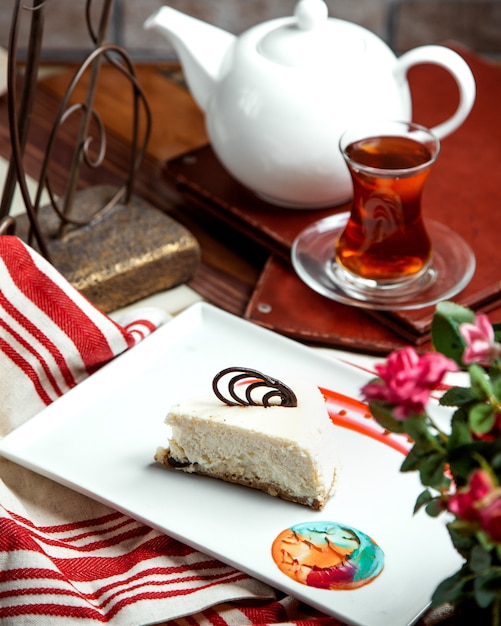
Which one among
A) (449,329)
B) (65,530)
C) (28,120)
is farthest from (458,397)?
(28,120)

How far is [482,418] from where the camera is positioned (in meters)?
0.54

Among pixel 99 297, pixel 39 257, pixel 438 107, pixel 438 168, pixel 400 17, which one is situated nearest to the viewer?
pixel 39 257

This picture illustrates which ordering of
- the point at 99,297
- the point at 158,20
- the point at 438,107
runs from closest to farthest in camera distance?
the point at 99,297, the point at 158,20, the point at 438,107

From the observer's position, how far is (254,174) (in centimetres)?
110

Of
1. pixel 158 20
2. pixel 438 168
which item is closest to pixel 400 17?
pixel 438 168

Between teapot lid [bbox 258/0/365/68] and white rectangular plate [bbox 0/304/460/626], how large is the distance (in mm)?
285

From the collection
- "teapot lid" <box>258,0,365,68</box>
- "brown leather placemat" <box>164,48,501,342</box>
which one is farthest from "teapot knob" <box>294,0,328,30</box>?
"brown leather placemat" <box>164,48,501,342</box>

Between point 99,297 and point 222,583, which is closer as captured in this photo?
point 222,583

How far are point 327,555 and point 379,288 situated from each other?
360 millimetres

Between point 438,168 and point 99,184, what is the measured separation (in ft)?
1.33

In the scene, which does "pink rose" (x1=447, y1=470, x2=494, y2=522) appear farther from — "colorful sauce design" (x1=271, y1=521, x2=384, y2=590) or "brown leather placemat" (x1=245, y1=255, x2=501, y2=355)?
"brown leather placemat" (x1=245, y1=255, x2=501, y2=355)

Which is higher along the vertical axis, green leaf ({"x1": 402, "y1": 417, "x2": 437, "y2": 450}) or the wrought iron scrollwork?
green leaf ({"x1": 402, "y1": 417, "x2": 437, "y2": 450})

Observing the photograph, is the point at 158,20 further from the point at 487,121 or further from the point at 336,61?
the point at 487,121

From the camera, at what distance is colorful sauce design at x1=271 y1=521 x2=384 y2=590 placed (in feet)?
2.27
